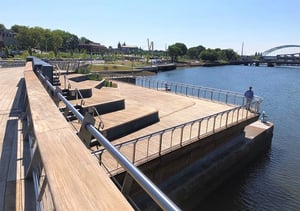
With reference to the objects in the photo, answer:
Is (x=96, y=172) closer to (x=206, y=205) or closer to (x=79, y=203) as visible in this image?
(x=79, y=203)

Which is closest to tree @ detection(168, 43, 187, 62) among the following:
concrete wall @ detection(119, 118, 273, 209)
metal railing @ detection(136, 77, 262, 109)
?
metal railing @ detection(136, 77, 262, 109)

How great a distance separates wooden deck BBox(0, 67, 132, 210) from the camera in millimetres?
1669

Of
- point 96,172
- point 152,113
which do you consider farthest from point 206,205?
point 96,172

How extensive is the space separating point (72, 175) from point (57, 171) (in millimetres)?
156

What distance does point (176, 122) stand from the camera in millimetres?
12234

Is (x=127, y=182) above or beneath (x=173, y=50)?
beneath

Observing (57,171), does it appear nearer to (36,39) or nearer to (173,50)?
(36,39)

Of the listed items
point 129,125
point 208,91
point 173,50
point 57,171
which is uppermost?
point 173,50

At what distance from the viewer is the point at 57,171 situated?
80.8 inches

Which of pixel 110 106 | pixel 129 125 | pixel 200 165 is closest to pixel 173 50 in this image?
pixel 110 106

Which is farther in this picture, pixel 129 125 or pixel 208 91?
pixel 208 91

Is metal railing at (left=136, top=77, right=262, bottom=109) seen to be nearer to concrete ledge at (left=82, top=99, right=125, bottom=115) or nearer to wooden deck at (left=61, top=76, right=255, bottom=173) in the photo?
wooden deck at (left=61, top=76, right=255, bottom=173)

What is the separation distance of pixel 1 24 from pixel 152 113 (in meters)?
Answer: 140

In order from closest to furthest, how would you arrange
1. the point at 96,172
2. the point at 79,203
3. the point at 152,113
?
the point at 79,203 → the point at 96,172 → the point at 152,113
